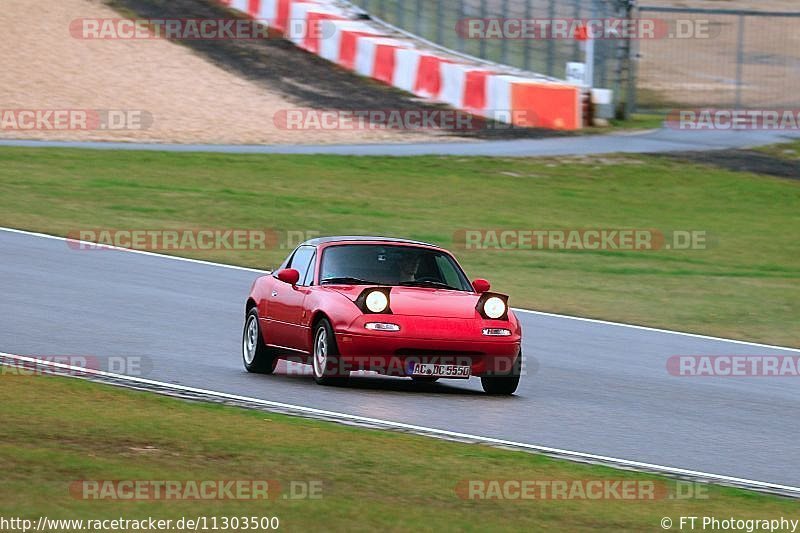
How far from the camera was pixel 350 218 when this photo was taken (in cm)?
2152

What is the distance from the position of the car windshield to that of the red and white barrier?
1851 centimetres

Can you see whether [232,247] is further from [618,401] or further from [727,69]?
[727,69]

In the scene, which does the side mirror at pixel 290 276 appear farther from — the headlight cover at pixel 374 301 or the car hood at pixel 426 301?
the headlight cover at pixel 374 301

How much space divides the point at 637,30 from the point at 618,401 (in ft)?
76.3

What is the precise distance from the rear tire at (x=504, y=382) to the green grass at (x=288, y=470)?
2.23 meters

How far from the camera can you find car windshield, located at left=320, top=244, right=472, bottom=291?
11.7 m

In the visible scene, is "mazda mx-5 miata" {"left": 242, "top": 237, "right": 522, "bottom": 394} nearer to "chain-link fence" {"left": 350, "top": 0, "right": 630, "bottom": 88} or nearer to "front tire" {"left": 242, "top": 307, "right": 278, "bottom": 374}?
"front tire" {"left": 242, "top": 307, "right": 278, "bottom": 374}

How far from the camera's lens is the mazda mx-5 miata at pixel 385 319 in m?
11.0

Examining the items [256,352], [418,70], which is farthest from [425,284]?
[418,70]

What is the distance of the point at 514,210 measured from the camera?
910 inches

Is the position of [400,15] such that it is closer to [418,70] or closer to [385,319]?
[418,70]

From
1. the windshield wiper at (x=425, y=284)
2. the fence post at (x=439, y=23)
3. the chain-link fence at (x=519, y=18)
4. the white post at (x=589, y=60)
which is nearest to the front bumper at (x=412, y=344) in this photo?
the windshield wiper at (x=425, y=284)

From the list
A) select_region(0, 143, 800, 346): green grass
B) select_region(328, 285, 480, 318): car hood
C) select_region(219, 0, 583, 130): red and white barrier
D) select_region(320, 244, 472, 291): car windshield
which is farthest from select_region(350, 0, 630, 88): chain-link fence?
select_region(328, 285, 480, 318): car hood

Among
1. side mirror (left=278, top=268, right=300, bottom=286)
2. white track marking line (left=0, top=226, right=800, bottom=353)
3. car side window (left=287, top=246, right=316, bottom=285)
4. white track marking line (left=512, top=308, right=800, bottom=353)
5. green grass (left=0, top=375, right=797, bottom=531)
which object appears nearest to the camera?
green grass (left=0, top=375, right=797, bottom=531)
